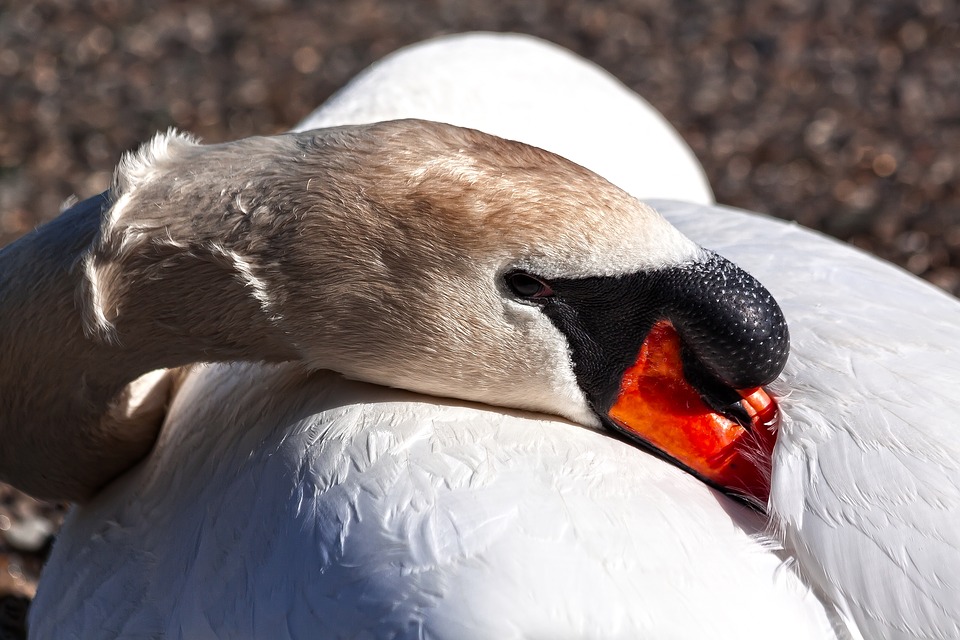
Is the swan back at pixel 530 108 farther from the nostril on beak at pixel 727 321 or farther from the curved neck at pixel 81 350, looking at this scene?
the nostril on beak at pixel 727 321

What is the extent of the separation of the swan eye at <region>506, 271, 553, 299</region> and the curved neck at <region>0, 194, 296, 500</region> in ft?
1.36

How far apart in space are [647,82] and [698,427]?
3.76 m

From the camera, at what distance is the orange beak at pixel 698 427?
6.04 ft

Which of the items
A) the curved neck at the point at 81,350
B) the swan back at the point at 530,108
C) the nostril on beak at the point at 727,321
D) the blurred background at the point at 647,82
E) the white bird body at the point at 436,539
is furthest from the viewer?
the blurred background at the point at 647,82

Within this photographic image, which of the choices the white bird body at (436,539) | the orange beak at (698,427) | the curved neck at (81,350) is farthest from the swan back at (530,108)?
the orange beak at (698,427)

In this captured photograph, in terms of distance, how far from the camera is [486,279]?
1781mm

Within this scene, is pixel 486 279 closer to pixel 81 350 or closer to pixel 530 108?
pixel 81 350

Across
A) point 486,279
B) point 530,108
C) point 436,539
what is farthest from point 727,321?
point 530,108

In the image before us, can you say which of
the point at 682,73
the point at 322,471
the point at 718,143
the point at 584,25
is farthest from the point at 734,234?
A: the point at 584,25

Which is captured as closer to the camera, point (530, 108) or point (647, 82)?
point (530, 108)

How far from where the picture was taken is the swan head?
5.73 feet

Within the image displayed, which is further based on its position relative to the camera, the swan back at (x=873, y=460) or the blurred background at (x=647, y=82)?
the blurred background at (x=647, y=82)

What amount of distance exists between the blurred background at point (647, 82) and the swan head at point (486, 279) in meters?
2.61

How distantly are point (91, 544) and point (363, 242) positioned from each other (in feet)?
3.01
